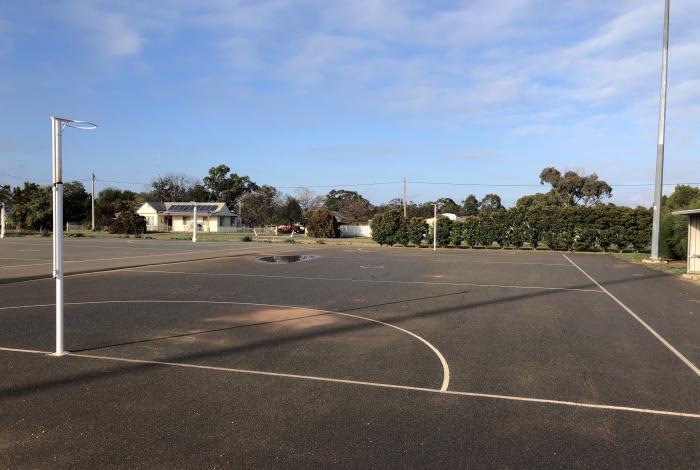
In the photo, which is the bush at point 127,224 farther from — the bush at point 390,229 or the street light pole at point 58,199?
the street light pole at point 58,199

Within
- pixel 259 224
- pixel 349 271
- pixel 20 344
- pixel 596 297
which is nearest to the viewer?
pixel 20 344

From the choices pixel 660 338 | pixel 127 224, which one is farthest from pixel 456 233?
pixel 127 224

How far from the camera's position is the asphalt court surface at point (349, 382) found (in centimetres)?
421

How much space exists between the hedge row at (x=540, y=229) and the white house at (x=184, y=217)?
144 ft

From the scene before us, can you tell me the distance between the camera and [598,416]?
5.04 m

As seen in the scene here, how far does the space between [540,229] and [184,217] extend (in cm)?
6075

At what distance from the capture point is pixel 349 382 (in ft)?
19.9

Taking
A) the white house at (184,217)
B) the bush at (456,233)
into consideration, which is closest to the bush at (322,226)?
the white house at (184,217)

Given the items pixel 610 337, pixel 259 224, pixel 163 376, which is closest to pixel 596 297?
pixel 610 337

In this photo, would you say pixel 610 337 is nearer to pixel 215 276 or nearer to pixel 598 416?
pixel 598 416

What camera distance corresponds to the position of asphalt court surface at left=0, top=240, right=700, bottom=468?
4.21 m

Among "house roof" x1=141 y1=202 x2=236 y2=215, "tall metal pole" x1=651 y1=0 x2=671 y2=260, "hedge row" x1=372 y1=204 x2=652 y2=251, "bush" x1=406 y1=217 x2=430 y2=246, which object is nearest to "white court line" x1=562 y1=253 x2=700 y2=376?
"tall metal pole" x1=651 y1=0 x2=671 y2=260

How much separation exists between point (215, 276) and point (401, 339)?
11.1m

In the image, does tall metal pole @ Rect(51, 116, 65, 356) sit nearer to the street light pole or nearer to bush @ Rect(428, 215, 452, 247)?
the street light pole
